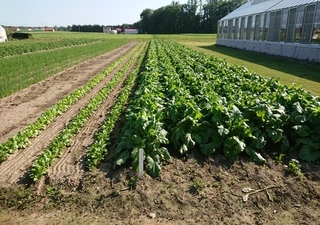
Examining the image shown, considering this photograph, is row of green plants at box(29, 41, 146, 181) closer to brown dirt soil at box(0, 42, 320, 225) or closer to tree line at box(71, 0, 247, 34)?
brown dirt soil at box(0, 42, 320, 225)

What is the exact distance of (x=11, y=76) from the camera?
50.7ft

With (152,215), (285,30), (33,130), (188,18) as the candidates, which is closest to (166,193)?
(152,215)

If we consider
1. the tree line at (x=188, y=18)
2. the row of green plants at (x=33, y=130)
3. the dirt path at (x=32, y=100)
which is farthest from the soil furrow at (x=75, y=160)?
the tree line at (x=188, y=18)

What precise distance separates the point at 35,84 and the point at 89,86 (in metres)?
2.96

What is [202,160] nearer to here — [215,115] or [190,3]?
[215,115]

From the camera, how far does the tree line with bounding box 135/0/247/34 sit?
110250mm

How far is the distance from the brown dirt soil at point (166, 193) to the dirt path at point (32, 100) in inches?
93.7

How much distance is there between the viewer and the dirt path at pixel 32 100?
814cm

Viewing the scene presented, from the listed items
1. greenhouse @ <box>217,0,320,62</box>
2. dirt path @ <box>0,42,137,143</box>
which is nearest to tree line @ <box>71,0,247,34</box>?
greenhouse @ <box>217,0,320,62</box>

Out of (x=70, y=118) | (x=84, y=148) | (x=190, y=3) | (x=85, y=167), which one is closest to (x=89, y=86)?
(x=70, y=118)

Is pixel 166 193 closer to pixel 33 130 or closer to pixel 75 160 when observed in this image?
pixel 75 160

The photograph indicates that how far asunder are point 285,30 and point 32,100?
21697mm

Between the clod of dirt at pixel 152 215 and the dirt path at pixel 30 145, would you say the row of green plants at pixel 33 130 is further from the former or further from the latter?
the clod of dirt at pixel 152 215

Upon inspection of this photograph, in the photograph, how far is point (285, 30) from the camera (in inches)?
979
